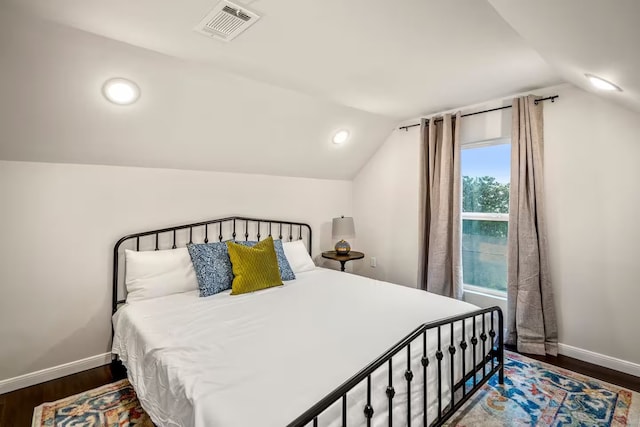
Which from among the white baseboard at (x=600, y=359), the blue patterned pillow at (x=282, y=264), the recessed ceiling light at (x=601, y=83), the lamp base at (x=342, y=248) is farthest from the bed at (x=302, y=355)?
the recessed ceiling light at (x=601, y=83)

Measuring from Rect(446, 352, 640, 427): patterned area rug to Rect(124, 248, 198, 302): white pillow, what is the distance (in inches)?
83.0

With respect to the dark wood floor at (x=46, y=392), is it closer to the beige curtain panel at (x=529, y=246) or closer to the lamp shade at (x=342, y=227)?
the lamp shade at (x=342, y=227)

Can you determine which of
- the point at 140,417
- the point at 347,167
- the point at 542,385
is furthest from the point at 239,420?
the point at 347,167

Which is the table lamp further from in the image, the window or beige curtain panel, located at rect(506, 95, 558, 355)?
beige curtain panel, located at rect(506, 95, 558, 355)

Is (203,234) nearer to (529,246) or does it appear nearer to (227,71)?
(227,71)

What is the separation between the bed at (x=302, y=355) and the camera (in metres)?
1.25

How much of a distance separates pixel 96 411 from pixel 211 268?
3.65 feet

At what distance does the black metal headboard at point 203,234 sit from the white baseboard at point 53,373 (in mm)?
394

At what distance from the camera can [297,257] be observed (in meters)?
3.40

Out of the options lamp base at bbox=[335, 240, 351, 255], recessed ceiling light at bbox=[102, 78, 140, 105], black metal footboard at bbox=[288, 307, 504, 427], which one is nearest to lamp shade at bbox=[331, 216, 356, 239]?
lamp base at bbox=[335, 240, 351, 255]

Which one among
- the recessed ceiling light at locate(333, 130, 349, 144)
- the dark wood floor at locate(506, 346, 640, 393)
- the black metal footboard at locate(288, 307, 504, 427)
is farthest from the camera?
the recessed ceiling light at locate(333, 130, 349, 144)

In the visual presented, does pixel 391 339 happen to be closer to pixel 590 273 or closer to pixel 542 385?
pixel 542 385

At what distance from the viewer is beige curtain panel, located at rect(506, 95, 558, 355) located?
2771 millimetres

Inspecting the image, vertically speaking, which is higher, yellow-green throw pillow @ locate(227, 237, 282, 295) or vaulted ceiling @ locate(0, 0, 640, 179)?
vaulted ceiling @ locate(0, 0, 640, 179)
